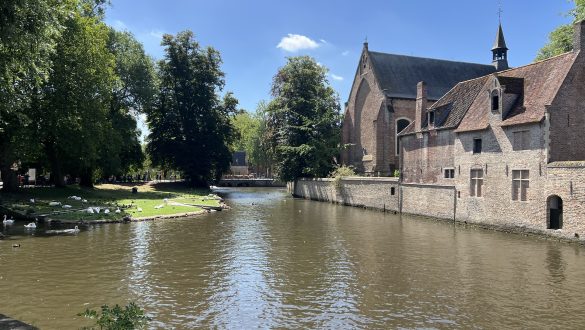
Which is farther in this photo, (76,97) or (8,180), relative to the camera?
(76,97)

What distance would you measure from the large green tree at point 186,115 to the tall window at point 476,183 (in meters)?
40.0

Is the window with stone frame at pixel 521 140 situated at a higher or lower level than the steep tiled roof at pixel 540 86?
lower

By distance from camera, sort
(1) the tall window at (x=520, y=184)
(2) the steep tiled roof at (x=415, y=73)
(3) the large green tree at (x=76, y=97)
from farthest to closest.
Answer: (2) the steep tiled roof at (x=415, y=73)
(3) the large green tree at (x=76, y=97)
(1) the tall window at (x=520, y=184)

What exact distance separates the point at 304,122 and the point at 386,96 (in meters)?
12.4

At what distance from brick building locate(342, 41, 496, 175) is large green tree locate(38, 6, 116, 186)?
32.3 meters

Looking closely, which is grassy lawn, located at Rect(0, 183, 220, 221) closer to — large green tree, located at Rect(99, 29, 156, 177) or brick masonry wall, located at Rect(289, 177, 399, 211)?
large green tree, located at Rect(99, 29, 156, 177)

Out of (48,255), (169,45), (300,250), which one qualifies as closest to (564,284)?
(300,250)

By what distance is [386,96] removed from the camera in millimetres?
55625

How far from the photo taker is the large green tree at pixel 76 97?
3622cm

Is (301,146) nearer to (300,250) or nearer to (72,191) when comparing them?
(72,191)

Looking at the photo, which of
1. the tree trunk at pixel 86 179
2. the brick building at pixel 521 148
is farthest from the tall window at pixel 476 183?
the tree trunk at pixel 86 179

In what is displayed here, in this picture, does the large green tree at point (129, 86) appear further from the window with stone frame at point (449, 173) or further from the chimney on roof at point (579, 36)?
the chimney on roof at point (579, 36)

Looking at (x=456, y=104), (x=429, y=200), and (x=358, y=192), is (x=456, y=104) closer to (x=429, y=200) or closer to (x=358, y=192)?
(x=429, y=200)

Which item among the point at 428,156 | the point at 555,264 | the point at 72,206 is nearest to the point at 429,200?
the point at 428,156
